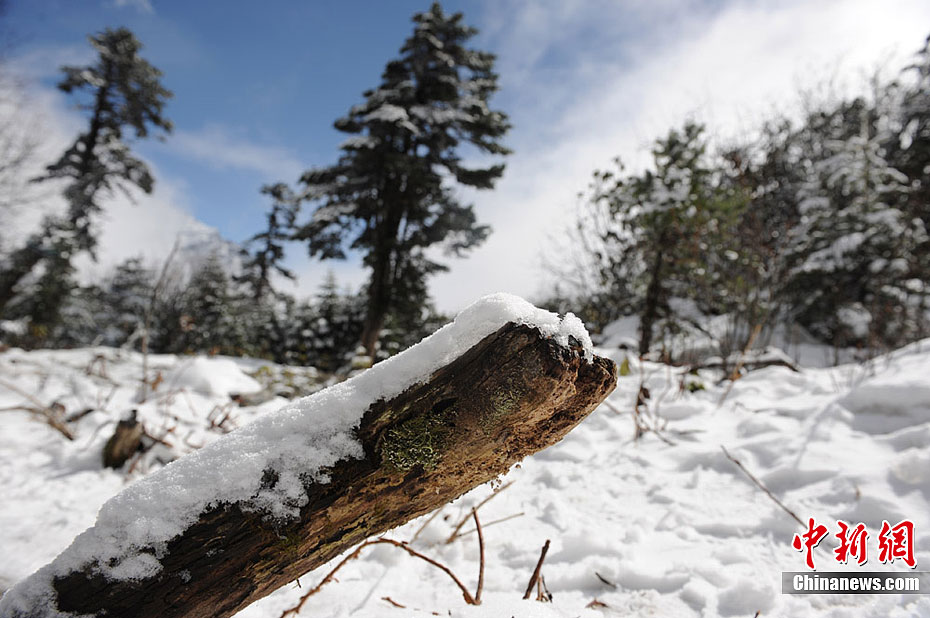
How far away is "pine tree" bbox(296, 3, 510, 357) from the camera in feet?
35.9

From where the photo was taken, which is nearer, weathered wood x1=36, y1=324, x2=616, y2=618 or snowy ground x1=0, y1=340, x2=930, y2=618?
weathered wood x1=36, y1=324, x2=616, y2=618

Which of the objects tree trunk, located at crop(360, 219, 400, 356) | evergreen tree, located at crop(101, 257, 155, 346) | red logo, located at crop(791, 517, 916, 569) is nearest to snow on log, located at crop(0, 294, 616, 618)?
red logo, located at crop(791, 517, 916, 569)

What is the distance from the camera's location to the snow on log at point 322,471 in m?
0.79

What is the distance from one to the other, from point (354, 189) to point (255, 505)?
11.2 meters

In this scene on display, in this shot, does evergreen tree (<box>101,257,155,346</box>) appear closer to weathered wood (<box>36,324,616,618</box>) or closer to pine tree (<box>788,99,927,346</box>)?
weathered wood (<box>36,324,616,618</box>)

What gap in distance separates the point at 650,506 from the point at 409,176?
9683mm

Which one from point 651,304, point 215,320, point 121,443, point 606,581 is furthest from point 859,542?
point 215,320

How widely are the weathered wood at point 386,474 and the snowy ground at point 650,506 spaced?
510mm

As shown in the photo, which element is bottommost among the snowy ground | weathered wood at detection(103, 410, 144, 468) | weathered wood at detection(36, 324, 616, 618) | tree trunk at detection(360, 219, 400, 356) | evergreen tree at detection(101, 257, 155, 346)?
the snowy ground

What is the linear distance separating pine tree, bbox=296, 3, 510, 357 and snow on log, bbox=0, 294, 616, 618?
33.1ft

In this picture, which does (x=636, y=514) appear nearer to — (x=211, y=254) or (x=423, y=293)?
(x=423, y=293)

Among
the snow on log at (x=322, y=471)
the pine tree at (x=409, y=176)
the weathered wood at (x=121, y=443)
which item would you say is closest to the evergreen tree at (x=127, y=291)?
the pine tree at (x=409, y=176)

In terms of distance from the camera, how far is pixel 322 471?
874 mm

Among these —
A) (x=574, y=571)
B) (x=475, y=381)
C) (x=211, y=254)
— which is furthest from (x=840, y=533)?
(x=211, y=254)
